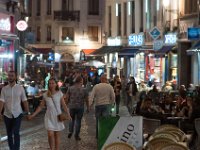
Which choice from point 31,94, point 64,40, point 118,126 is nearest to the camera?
point 118,126

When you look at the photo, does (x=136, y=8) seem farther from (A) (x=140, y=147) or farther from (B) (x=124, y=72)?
(A) (x=140, y=147)

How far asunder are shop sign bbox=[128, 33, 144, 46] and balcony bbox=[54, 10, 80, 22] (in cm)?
2266

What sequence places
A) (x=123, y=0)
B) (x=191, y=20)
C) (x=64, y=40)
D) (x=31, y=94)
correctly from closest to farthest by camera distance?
1. (x=31, y=94)
2. (x=191, y=20)
3. (x=123, y=0)
4. (x=64, y=40)

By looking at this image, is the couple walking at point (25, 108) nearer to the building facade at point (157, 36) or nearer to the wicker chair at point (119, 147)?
the wicker chair at point (119, 147)

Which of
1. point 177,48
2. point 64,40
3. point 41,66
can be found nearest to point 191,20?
point 177,48

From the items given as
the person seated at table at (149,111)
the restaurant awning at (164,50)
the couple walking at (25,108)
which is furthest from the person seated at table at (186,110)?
the restaurant awning at (164,50)

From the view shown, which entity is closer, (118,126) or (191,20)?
(118,126)

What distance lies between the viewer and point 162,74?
35.1 m

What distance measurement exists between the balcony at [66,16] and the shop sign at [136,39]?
22.7 metres

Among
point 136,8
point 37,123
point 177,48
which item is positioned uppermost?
point 136,8

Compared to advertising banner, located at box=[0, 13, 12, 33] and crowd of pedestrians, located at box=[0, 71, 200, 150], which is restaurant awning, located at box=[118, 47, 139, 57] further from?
crowd of pedestrians, located at box=[0, 71, 200, 150]

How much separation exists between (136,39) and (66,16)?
80.9 feet

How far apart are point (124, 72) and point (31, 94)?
2079cm

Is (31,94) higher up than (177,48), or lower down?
lower down
